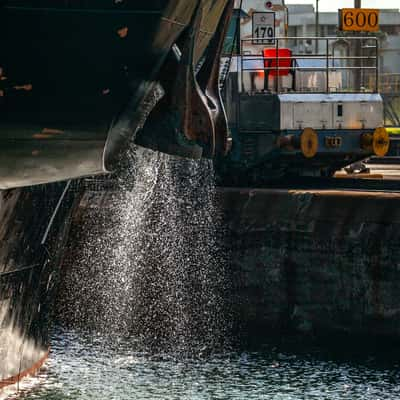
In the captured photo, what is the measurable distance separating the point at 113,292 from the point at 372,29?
22.5m

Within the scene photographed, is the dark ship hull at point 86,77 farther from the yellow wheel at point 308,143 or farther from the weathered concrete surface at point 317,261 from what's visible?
the yellow wheel at point 308,143

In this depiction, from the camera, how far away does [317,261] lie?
56.9 ft

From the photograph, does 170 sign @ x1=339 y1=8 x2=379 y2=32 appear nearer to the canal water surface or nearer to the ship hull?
the canal water surface

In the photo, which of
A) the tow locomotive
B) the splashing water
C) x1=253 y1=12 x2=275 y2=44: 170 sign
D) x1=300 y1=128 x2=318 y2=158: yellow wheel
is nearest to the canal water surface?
the splashing water

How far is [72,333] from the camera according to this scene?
58.7 ft

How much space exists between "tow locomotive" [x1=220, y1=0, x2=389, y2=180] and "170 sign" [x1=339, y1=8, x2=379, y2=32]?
17.1m

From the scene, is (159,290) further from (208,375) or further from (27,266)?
(27,266)

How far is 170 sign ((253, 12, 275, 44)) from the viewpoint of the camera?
69.9ft

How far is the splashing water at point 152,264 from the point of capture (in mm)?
17922

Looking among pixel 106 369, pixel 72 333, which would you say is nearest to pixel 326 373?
pixel 106 369

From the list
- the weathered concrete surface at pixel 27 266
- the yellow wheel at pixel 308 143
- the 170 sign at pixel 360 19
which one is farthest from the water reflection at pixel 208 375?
the 170 sign at pixel 360 19

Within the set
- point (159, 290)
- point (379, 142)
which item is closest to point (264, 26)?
point (379, 142)

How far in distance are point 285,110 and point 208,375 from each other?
566 cm

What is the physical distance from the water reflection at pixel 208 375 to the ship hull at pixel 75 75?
486 centimetres
